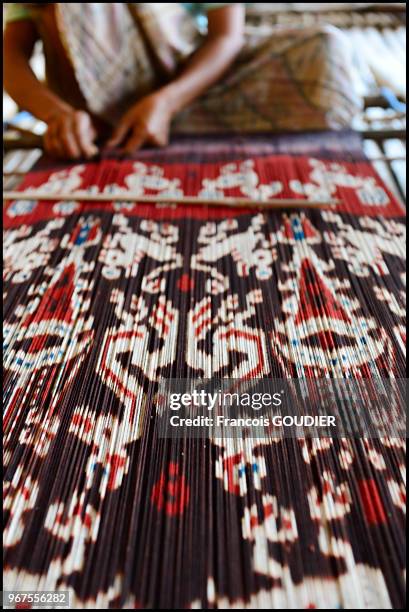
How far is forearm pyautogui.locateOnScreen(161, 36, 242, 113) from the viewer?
1.24 m

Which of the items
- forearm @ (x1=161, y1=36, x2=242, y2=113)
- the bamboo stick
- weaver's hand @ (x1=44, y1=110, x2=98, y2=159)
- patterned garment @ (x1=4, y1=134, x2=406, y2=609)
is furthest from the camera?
forearm @ (x1=161, y1=36, x2=242, y2=113)

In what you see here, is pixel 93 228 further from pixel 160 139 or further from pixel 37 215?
pixel 160 139

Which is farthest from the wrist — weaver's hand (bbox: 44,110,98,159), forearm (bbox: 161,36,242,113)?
forearm (bbox: 161,36,242,113)

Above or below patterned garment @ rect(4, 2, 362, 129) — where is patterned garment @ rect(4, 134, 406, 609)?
below

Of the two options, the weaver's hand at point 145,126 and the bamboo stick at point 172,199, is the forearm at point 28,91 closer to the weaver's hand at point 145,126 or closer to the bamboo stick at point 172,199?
the weaver's hand at point 145,126

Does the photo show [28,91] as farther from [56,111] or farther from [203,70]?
[203,70]

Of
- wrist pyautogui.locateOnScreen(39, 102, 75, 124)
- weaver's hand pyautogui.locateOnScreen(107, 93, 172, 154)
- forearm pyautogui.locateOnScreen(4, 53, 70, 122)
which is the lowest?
weaver's hand pyautogui.locateOnScreen(107, 93, 172, 154)

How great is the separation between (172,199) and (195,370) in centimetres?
47

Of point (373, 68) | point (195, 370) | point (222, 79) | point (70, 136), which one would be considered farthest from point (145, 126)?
point (373, 68)

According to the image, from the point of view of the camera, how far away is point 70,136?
114 centimetres

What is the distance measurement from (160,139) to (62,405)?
806 mm

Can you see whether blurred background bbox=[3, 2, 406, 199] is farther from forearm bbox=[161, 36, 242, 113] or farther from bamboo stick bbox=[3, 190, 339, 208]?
bamboo stick bbox=[3, 190, 339, 208]

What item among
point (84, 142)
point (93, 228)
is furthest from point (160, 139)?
point (93, 228)

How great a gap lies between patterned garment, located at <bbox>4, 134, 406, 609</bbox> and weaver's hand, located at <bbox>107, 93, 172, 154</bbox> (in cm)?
8
